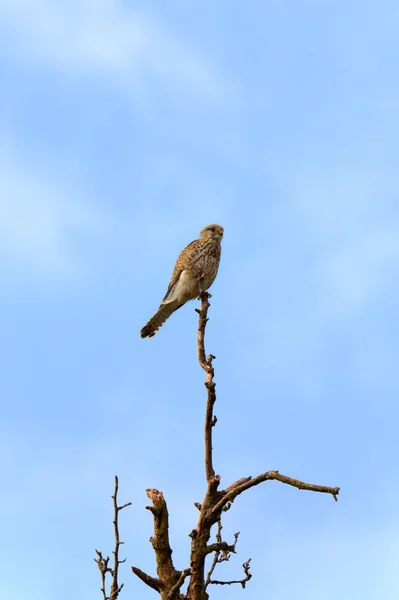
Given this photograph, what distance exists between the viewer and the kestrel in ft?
28.3

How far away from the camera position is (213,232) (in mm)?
9039

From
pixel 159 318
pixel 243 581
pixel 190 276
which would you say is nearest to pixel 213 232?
pixel 190 276

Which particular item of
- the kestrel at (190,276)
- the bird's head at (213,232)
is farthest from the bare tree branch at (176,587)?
the bird's head at (213,232)

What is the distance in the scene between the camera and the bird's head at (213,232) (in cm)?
900

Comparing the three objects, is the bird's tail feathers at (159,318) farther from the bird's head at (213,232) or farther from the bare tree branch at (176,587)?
the bare tree branch at (176,587)

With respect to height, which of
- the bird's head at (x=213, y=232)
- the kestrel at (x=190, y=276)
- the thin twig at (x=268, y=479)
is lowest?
the thin twig at (x=268, y=479)

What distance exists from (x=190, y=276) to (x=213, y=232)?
713 millimetres

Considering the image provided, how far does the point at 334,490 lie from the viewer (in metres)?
3.78

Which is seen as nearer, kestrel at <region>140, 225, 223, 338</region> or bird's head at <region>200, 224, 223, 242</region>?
kestrel at <region>140, 225, 223, 338</region>

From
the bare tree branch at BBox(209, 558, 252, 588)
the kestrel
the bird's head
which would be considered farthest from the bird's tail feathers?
the bare tree branch at BBox(209, 558, 252, 588)

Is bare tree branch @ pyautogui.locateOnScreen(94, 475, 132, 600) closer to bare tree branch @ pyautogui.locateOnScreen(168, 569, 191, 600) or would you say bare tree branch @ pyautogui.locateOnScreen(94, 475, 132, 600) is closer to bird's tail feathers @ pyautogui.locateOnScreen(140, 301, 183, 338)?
bare tree branch @ pyautogui.locateOnScreen(168, 569, 191, 600)

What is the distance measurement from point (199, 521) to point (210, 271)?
15.3ft

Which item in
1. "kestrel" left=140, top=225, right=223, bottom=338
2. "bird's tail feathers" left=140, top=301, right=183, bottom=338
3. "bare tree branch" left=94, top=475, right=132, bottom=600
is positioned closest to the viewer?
"bare tree branch" left=94, top=475, right=132, bottom=600

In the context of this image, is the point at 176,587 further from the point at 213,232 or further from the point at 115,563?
the point at 213,232
